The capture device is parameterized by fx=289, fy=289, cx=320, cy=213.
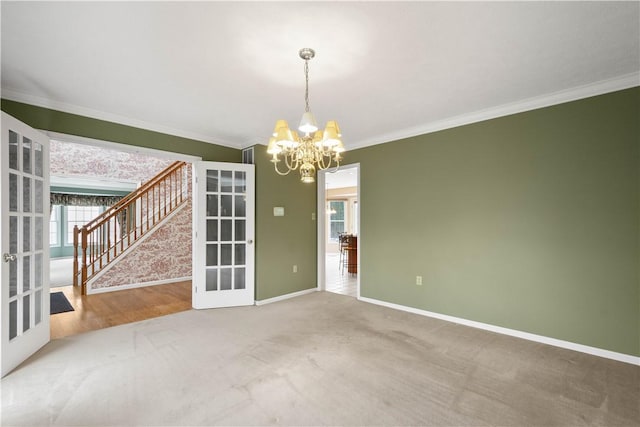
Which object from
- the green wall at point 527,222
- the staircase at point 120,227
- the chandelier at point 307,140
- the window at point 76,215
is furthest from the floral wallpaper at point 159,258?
the window at point 76,215

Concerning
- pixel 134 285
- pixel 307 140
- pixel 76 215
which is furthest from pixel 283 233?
pixel 76 215

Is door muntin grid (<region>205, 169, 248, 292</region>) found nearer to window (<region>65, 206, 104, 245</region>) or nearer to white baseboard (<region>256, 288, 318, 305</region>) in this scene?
white baseboard (<region>256, 288, 318, 305</region>)

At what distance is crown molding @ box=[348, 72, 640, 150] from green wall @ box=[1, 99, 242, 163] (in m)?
2.71

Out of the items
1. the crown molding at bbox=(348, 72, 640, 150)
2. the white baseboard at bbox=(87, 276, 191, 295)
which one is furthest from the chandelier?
the white baseboard at bbox=(87, 276, 191, 295)

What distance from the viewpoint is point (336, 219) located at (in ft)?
38.8

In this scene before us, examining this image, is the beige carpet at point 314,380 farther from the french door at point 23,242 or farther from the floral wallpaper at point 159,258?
the floral wallpaper at point 159,258

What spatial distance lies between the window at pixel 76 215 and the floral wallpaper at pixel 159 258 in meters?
6.30

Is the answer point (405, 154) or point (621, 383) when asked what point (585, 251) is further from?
point (405, 154)

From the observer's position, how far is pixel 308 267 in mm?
5207

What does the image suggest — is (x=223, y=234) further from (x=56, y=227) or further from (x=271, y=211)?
(x=56, y=227)

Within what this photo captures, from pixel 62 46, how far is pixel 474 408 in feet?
13.1

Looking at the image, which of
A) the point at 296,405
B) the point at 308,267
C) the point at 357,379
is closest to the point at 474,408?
the point at 357,379

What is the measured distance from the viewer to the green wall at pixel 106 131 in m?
3.00

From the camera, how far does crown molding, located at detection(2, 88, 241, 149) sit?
2.92 m
